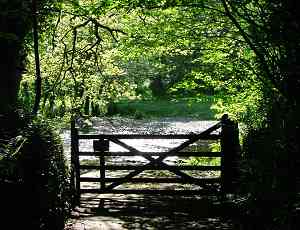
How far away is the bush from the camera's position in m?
6.78

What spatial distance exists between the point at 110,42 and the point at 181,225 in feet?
33.2

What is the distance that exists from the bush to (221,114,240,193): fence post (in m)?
4.34

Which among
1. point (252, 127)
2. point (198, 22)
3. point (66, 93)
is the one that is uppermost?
point (198, 22)

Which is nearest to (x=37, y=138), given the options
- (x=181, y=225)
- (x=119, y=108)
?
(x=181, y=225)

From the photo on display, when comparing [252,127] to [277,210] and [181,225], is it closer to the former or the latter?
[181,225]

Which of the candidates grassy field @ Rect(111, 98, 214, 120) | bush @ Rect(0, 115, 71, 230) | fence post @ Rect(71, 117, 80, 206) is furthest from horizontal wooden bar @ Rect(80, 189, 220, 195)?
grassy field @ Rect(111, 98, 214, 120)

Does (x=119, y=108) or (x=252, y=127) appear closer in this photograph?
(x=252, y=127)

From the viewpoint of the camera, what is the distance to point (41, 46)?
1580 cm

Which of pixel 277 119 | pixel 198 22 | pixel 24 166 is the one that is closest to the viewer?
pixel 277 119

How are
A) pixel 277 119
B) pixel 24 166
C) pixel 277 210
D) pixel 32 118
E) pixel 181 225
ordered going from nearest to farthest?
pixel 277 210 → pixel 277 119 → pixel 24 166 → pixel 32 118 → pixel 181 225

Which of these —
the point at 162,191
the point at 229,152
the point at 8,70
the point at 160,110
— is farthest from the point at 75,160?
the point at 160,110

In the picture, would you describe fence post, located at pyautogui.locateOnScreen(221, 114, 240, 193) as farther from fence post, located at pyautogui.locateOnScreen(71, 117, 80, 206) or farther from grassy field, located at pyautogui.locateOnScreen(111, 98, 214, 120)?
grassy field, located at pyautogui.locateOnScreen(111, 98, 214, 120)

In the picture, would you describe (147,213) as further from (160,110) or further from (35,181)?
(160,110)

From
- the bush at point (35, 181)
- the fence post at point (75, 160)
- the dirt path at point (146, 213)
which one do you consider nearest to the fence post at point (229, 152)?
the dirt path at point (146, 213)
